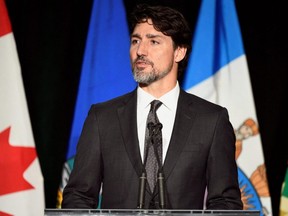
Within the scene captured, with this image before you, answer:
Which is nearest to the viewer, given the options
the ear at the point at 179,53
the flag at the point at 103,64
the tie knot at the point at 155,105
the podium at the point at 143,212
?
the podium at the point at 143,212

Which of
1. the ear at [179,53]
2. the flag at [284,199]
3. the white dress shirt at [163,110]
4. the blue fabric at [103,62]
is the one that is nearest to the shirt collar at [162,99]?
the white dress shirt at [163,110]

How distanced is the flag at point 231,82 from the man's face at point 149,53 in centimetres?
141

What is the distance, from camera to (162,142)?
2.42 meters

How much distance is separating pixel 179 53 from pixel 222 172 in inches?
23.5

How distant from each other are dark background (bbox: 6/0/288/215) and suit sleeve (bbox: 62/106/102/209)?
138 centimetres

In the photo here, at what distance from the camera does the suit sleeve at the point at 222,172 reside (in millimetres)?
2338

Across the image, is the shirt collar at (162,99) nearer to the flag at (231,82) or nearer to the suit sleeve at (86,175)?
the suit sleeve at (86,175)

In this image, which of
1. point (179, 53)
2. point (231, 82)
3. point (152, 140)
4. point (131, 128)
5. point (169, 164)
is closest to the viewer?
point (152, 140)

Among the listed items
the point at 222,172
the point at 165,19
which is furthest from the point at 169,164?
the point at 165,19

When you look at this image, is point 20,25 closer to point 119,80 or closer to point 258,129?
point 119,80

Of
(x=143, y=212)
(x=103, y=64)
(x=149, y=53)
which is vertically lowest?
(x=143, y=212)

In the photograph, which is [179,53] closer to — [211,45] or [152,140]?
[152,140]

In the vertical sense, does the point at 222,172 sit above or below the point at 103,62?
below

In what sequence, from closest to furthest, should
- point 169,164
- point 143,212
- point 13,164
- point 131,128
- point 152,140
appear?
point 143,212 → point 152,140 → point 169,164 → point 131,128 → point 13,164
